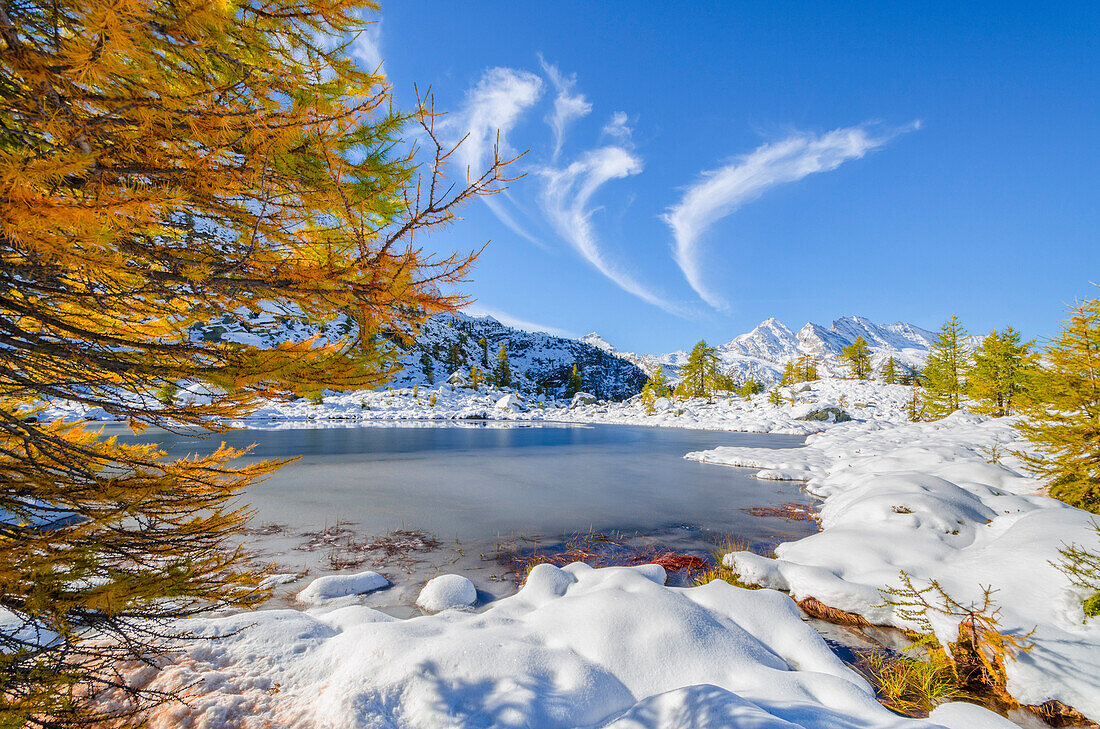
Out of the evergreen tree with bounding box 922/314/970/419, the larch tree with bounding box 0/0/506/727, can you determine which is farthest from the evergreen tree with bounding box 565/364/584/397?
the larch tree with bounding box 0/0/506/727

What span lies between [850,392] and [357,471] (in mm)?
56803

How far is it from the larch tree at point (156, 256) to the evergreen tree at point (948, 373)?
1793 inches

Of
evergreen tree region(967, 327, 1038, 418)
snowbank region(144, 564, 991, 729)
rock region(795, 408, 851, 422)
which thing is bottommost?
snowbank region(144, 564, 991, 729)

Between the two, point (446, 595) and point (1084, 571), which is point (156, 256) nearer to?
point (446, 595)

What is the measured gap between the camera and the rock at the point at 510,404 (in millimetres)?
66756

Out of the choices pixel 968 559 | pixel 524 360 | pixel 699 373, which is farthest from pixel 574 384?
pixel 968 559

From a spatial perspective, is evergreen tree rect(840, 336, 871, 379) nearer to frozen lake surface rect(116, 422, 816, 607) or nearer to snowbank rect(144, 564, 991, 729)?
frozen lake surface rect(116, 422, 816, 607)

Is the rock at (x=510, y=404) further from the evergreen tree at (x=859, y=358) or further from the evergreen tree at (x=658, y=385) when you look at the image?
the evergreen tree at (x=859, y=358)

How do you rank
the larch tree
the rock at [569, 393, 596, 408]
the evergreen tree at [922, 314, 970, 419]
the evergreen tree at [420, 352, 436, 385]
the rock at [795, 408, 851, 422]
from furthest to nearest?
the evergreen tree at [420, 352, 436, 385]
the rock at [569, 393, 596, 408]
the rock at [795, 408, 851, 422]
the evergreen tree at [922, 314, 970, 419]
the larch tree

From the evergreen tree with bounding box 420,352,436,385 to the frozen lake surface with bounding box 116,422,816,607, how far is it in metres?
64.9

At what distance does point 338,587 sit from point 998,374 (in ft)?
125

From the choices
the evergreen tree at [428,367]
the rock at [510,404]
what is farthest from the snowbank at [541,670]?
the evergreen tree at [428,367]

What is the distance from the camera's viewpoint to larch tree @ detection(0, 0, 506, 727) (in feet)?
5.89

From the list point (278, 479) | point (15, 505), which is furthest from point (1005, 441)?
point (278, 479)
